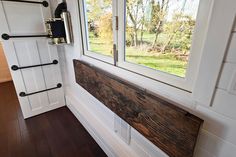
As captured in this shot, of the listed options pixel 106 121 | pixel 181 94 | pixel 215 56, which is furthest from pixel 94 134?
pixel 215 56

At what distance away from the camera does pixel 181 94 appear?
0.73 metres

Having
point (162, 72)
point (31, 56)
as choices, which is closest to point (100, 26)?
point (162, 72)

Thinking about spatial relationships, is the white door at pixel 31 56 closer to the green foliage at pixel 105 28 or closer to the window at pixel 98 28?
the window at pixel 98 28

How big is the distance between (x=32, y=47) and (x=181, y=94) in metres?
1.97

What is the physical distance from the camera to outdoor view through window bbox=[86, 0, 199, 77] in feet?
2.25

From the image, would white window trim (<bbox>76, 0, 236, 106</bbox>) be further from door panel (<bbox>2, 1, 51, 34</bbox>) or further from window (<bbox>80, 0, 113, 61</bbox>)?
door panel (<bbox>2, 1, 51, 34</bbox>)

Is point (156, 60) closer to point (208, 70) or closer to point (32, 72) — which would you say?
point (208, 70)

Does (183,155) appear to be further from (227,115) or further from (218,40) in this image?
(218,40)

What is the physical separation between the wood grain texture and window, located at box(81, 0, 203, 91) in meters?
0.14

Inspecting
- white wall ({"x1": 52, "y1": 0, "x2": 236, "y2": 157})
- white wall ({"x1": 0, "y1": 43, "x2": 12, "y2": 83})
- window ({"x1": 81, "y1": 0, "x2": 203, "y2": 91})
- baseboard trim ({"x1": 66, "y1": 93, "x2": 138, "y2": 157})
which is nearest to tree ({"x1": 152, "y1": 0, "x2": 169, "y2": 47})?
window ({"x1": 81, "y1": 0, "x2": 203, "y2": 91})

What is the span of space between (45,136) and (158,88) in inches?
65.8

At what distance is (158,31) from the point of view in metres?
0.81

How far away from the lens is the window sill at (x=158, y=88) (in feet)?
2.35

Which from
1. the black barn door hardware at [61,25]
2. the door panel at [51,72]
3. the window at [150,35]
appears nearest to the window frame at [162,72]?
the window at [150,35]
